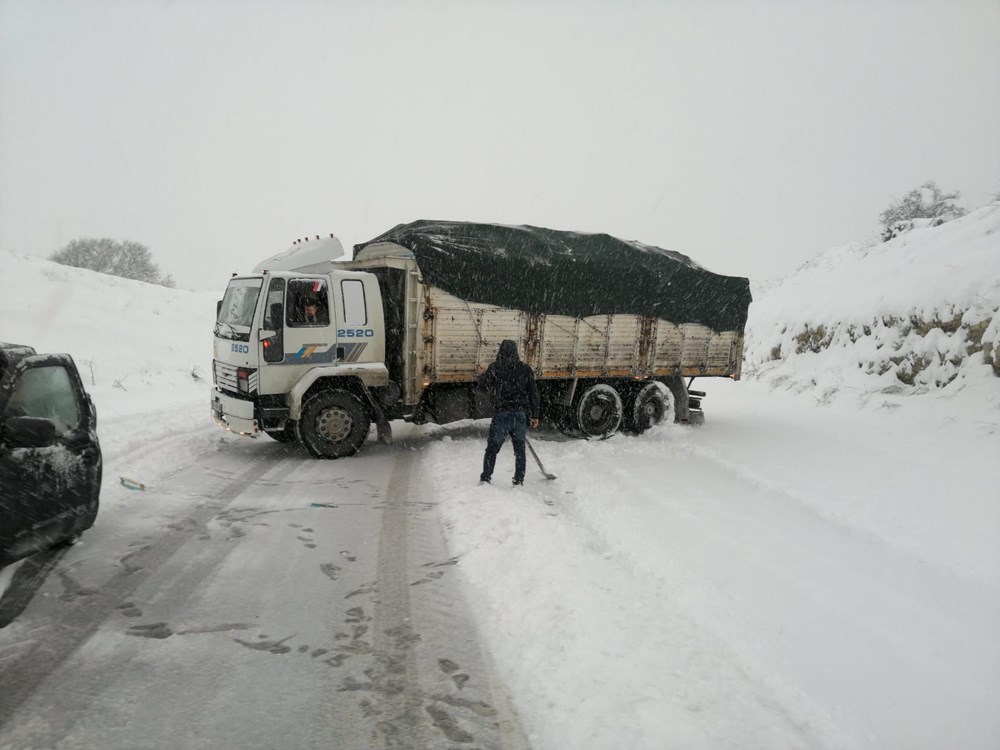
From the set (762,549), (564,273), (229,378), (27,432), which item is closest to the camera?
(27,432)

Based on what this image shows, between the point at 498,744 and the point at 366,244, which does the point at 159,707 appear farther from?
the point at 366,244

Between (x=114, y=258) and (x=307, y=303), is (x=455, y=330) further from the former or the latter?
(x=114, y=258)

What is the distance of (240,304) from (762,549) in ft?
22.9

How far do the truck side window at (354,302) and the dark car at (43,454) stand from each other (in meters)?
3.95

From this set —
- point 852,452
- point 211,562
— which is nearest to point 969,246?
point 852,452

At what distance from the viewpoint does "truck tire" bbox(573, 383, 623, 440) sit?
10.5m

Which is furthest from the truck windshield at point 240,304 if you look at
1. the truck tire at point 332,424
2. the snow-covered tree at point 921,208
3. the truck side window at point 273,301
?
the snow-covered tree at point 921,208

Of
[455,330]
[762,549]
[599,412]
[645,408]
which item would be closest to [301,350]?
[455,330]

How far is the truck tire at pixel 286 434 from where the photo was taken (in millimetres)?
8163

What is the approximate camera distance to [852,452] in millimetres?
9031

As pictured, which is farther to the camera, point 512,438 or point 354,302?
point 354,302

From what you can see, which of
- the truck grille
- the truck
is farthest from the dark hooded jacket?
the truck grille

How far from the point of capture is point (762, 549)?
5223 millimetres

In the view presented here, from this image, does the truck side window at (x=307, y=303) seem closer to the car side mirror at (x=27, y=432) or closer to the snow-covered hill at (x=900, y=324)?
the car side mirror at (x=27, y=432)
